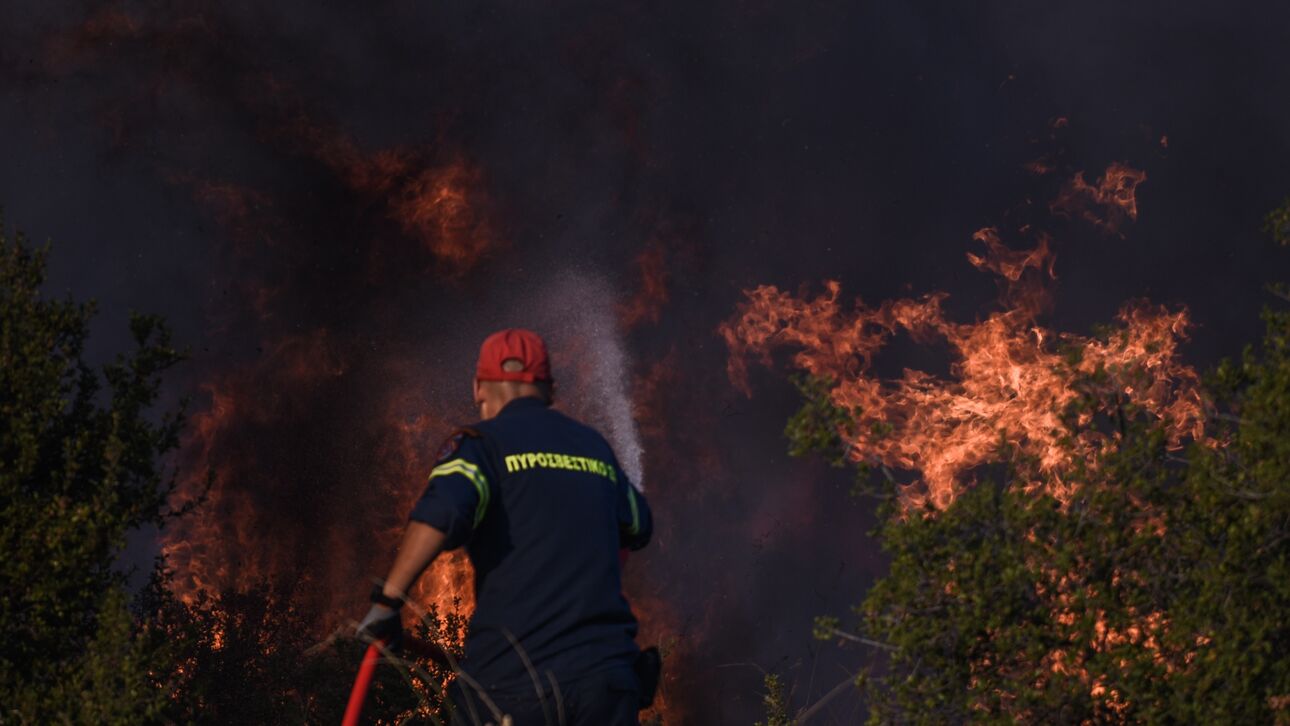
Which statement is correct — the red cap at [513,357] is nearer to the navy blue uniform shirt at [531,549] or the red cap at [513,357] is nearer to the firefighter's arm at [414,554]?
the navy blue uniform shirt at [531,549]

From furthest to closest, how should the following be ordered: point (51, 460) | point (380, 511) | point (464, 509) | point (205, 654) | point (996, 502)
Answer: point (380, 511) < point (205, 654) < point (51, 460) < point (996, 502) < point (464, 509)

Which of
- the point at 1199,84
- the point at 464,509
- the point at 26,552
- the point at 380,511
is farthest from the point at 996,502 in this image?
the point at 1199,84

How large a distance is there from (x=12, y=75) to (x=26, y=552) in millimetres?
32831

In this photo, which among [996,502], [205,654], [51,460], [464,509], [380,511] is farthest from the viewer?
[380,511]

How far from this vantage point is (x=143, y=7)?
3800cm

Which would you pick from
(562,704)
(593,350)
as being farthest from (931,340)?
(562,704)

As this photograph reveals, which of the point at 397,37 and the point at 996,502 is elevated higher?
the point at 397,37

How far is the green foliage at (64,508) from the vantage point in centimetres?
791

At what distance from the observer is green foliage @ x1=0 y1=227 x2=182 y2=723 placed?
7.91 m

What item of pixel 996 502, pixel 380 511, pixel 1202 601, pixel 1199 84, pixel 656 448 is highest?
pixel 1199 84

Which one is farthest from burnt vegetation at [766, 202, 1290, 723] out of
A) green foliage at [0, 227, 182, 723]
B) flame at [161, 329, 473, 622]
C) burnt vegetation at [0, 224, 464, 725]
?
flame at [161, 329, 473, 622]

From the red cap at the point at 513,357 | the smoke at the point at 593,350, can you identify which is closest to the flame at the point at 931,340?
the smoke at the point at 593,350

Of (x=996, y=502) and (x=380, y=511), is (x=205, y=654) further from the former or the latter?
(x=380, y=511)

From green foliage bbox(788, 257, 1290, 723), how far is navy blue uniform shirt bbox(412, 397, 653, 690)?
149 cm
